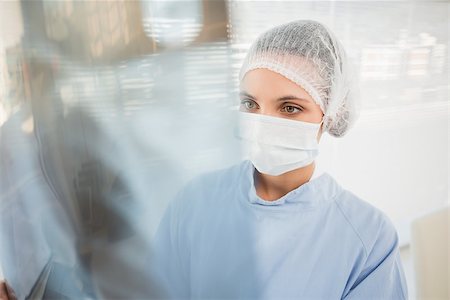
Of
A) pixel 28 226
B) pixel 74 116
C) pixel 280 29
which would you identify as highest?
pixel 280 29

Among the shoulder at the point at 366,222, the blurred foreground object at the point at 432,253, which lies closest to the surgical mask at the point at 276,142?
the shoulder at the point at 366,222

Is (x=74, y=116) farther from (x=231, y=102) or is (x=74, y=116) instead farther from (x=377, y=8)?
(x=377, y=8)

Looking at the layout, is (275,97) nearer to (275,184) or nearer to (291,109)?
(291,109)

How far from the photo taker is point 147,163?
2.08ft

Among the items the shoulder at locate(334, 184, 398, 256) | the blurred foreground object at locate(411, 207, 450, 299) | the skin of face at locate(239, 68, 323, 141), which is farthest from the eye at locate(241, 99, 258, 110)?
the blurred foreground object at locate(411, 207, 450, 299)

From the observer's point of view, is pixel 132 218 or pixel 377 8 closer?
pixel 132 218

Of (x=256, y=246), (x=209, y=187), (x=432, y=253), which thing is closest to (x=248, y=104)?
(x=209, y=187)

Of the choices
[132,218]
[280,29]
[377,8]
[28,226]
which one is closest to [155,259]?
[132,218]

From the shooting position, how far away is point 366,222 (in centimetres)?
76

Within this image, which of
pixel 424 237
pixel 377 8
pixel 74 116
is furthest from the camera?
pixel 424 237

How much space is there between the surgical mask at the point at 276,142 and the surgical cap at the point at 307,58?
65mm

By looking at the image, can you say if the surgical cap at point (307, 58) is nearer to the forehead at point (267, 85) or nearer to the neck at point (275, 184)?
the forehead at point (267, 85)

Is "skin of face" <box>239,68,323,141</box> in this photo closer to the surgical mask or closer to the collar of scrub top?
the surgical mask

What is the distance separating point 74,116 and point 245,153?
332 millimetres
